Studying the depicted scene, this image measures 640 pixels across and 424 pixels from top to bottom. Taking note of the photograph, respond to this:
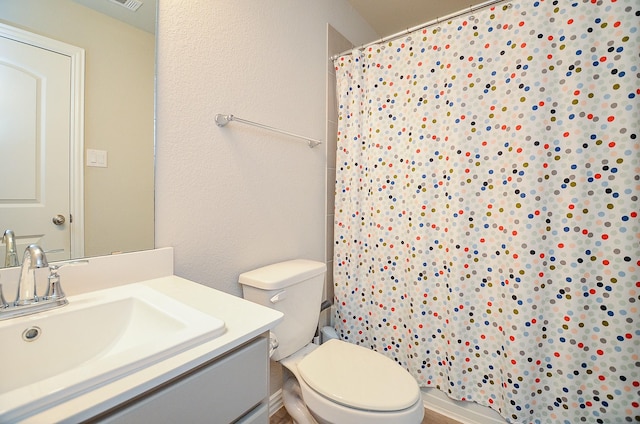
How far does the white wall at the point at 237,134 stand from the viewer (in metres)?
0.98

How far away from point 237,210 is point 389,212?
818 millimetres

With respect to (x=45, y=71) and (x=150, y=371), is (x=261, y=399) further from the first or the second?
(x=45, y=71)

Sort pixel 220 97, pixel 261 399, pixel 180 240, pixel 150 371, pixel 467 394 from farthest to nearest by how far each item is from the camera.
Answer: pixel 467 394
pixel 220 97
pixel 180 240
pixel 261 399
pixel 150 371

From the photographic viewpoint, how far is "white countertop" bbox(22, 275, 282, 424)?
15.3 inches

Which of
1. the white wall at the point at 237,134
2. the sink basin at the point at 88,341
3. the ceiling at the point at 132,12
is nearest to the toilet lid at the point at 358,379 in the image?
the white wall at the point at 237,134

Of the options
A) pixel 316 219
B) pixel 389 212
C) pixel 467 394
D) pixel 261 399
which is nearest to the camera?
pixel 261 399

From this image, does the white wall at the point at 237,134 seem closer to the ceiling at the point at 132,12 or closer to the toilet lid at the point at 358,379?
the ceiling at the point at 132,12

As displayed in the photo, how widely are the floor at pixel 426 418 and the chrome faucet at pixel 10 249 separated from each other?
122 cm

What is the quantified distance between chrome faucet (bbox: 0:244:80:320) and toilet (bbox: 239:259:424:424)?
0.59 m

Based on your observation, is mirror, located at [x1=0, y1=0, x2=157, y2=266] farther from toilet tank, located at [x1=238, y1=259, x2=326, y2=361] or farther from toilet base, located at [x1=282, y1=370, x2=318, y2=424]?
toilet base, located at [x1=282, y1=370, x2=318, y2=424]

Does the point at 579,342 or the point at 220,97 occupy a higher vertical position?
the point at 220,97

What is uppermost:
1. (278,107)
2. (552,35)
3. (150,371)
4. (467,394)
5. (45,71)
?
(552,35)

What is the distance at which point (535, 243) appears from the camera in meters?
1.16

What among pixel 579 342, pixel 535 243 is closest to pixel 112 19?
pixel 535 243
